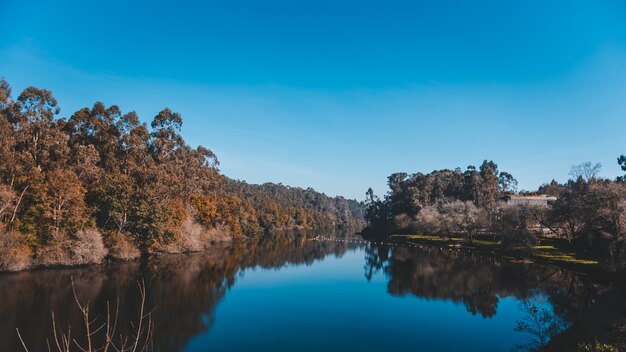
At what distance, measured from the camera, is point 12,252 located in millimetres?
40312

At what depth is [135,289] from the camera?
3622 cm

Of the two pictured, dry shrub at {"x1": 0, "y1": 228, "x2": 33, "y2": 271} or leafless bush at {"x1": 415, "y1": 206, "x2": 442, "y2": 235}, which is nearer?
dry shrub at {"x1": 0, "y1": 228, "x2": 33, "y2": 271}

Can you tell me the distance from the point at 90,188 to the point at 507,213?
221 feet

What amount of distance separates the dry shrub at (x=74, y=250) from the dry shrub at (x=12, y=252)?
2.44m

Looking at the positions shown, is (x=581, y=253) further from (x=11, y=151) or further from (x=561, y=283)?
(x=11, y=151)

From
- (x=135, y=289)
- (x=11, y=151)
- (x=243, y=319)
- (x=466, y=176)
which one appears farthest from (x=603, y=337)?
(x=466, y=176)

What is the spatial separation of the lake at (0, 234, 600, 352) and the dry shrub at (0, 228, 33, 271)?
5.54 ft

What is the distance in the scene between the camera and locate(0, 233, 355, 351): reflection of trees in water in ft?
80.6

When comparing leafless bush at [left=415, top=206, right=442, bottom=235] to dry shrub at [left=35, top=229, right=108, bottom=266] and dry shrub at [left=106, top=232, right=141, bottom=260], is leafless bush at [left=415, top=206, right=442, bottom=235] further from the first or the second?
dry shrub at [left=35, top=229, right=108, bottom=266]

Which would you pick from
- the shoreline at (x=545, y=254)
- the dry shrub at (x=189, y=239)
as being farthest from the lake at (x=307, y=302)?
the dry shrub at (x=189, y=239)

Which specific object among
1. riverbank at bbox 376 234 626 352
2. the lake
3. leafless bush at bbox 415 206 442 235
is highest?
leafless bush at bbox 415 206 442 235

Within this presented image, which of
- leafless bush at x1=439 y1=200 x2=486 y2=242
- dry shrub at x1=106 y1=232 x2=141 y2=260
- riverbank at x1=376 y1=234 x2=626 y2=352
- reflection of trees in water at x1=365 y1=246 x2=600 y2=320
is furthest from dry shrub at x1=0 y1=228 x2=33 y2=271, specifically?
→ leafless bush at x1=439 y1=200 x2=486 y2=242

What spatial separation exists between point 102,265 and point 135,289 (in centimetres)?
1625

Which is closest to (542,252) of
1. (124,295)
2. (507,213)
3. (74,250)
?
(507,213)
